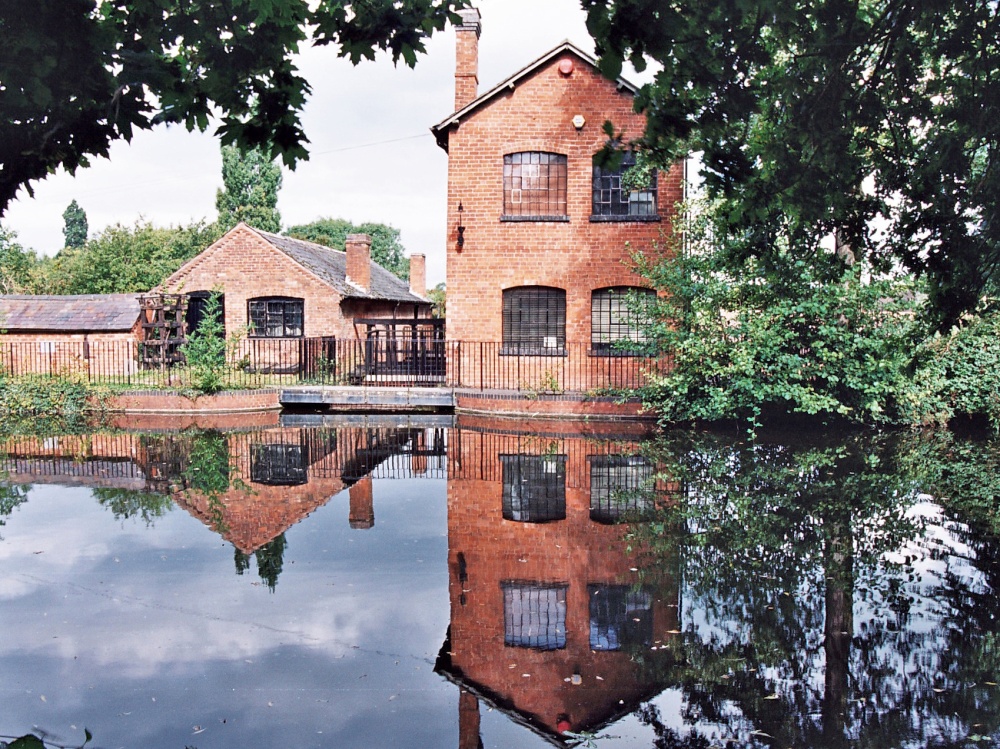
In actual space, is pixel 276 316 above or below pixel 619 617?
above

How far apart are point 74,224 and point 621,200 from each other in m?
79.9

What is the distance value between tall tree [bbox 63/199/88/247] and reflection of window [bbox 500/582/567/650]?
89063mm

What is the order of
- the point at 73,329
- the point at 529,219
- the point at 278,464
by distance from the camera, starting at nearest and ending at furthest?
the point at 278,464 → the point at 529,219 → the point at 73,329

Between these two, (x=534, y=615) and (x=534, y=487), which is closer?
(x=534, y=615)

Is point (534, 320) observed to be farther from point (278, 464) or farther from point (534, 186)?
point (278, 464)

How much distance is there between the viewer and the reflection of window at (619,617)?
574 cm

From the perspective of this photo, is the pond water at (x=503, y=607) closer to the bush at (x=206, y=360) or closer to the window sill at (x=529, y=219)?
the bush at (x=206, y=360)

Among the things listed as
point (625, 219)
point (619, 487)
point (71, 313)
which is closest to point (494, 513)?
point (619, 487)

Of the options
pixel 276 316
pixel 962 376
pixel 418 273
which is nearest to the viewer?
pixel 962 376

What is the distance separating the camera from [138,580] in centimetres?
712

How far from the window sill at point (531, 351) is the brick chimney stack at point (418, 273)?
19.4 meters

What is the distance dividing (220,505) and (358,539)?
2.33 m

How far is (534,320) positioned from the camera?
2139 cm

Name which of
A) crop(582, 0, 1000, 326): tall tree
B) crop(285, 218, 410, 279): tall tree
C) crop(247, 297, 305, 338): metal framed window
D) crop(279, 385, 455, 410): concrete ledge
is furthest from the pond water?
crop(285, 218, 410, 279): tall tree
